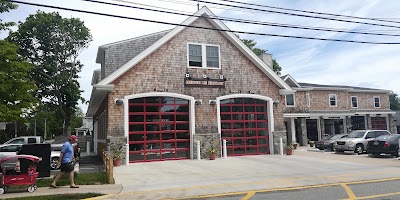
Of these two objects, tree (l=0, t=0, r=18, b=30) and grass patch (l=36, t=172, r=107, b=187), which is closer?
grass patch (l=36, t=172, r=107, b=187)

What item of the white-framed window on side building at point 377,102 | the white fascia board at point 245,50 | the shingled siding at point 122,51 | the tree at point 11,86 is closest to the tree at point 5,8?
the tree at point 11,86

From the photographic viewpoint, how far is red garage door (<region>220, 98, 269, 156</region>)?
752 inches

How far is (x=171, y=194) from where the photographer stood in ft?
28.6

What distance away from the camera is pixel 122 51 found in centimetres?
1878

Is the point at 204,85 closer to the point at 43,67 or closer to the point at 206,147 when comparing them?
the point at 206,147

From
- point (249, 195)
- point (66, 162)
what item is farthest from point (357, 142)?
point (66, 162)

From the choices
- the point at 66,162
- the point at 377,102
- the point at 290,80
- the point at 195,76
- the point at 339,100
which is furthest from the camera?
the point at 377,102

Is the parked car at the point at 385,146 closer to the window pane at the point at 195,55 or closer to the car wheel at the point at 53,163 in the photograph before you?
the window pane at the point at 195,55

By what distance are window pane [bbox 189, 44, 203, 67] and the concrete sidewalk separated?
10.3 meters

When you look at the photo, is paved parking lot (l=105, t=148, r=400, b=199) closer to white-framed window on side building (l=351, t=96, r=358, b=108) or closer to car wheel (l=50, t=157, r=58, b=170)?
car wheel (l=50, t=157, r=58, b=170)

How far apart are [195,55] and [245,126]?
5.43m

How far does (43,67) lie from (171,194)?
37.7 m

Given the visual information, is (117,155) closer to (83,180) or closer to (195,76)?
(83,180)

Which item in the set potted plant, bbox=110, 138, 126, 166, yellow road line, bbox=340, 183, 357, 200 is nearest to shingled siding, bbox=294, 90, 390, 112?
potted plant, bbox=110, 138, 126, 166
